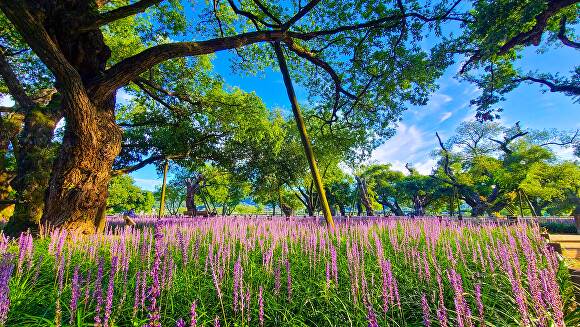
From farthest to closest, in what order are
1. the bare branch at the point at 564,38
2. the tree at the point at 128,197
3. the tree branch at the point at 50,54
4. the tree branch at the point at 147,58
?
the tree at the point at 128,197, the bare branch at the point at 564,38, the tree branch at the point at 147,58, the tree branch at the point at 50,54

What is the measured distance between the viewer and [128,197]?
55938 mm

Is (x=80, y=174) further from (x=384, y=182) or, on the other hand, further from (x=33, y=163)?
(x=384, y=182)

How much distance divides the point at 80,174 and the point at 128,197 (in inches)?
2241

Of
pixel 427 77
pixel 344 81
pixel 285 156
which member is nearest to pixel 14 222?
pixel 344 81

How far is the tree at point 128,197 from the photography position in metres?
50.1

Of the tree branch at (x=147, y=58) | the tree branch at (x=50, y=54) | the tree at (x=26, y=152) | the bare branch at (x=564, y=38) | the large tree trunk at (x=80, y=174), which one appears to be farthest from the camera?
the bare branch at (x=564, y=38)

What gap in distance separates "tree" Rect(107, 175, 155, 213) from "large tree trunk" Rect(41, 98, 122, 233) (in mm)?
47531

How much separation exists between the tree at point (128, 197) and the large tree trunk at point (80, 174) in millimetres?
47531

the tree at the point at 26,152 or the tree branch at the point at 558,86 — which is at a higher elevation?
the tree branch at the point at 558,86

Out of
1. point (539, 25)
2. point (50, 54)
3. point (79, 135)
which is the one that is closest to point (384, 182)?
point (539, 25)

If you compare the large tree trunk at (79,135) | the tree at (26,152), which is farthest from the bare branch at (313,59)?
the tree at (26,152)

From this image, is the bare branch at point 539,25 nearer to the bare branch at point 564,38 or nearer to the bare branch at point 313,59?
the bare branch at point 313,59

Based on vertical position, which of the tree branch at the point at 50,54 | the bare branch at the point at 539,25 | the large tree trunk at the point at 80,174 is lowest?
the large tree trunk at the point at 80,174

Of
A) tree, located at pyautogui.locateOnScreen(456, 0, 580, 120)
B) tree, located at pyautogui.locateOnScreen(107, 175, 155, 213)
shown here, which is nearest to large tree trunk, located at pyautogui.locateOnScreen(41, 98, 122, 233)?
tree, located at pyautogui.locateOnScreen(456, 0, 580, 120)
